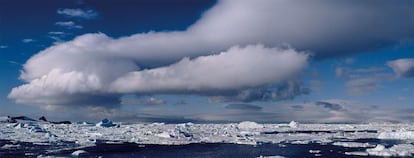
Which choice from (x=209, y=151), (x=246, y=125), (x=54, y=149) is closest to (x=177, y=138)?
(x=209, y=151)

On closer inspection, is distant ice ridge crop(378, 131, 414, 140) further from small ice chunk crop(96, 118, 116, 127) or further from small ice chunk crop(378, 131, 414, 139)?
small ice chunk crop(96, 118, 116, 127)

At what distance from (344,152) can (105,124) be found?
5244 cm

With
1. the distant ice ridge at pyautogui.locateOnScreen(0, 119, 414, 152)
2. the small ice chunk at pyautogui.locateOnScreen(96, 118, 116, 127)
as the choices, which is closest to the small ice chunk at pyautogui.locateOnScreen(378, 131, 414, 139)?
the distant ice ridge at pyautogui.locateOnScreen(0, 119, 414, 152)

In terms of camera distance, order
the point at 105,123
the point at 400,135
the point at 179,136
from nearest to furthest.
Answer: the point at 179,136 < the point at 400,135 < the point at 105,123

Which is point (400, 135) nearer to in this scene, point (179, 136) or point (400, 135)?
point (400, 135)

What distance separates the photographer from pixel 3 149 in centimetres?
3562

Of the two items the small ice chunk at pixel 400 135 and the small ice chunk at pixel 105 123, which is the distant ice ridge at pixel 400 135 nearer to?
the small ice chunk at pixel 400 135

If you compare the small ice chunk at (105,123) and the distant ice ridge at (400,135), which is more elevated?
the small ice chunk at (105,123)

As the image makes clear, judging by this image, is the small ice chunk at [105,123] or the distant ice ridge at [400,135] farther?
the small ice chunk at [105,123]

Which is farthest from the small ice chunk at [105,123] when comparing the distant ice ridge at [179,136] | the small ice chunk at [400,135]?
the small ice chunk at [400,135]

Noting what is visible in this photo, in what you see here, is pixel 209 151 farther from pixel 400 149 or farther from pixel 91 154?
pixel 400 149

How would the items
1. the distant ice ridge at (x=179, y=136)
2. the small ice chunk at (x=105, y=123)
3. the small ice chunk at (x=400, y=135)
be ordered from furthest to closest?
the small ice chunk at (x=105, y=123)
the small ice chunk at (x=400, y=135)
the distant ice ridge at (x=179, y=136)

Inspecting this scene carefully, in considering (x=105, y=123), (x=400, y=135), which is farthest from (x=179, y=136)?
(x=105, y=123)

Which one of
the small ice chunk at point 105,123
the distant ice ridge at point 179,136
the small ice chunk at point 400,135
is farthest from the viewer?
the small ice chunk at point 105,123
